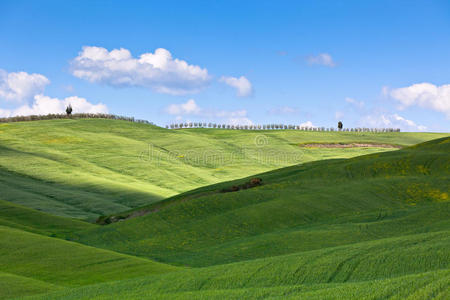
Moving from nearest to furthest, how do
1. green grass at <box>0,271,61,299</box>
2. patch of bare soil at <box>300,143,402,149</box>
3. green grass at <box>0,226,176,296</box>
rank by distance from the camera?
green grass at <box>0,271,61,299</box> → green grass at <box>0,226,176,296</box> → patch of bare soil at <box>300,143,402,149</box>

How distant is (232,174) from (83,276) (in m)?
53.4

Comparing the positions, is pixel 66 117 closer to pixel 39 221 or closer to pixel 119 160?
pixel 119 160

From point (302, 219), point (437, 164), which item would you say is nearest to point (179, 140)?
point (437, 164)

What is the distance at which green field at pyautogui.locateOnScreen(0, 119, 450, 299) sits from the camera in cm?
1262

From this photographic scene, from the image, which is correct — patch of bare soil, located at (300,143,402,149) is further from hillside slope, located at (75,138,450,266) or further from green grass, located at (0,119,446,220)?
hillside slope, located at (75,138,450,266)

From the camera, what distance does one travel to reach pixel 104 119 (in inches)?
4493

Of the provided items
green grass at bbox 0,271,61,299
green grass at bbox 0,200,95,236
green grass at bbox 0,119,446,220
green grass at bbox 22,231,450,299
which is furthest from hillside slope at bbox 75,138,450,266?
green grass at bbox 0,119,446,220

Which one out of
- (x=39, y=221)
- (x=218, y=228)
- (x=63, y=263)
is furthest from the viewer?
(x=39, y=221)

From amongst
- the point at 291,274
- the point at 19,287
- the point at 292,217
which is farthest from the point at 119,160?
the point at 291,274

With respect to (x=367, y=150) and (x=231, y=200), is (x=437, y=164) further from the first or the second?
(x=367, y=150)

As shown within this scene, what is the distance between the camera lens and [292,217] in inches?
1133

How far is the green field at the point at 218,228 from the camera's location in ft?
41.4

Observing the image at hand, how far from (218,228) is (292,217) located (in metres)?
4.40

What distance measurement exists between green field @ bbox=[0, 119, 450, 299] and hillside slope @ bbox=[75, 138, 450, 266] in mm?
110
